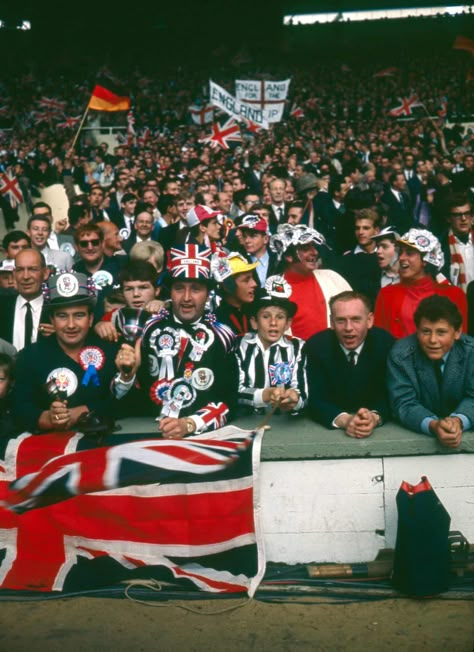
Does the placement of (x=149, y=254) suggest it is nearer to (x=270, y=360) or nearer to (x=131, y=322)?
(x=131, y=322)

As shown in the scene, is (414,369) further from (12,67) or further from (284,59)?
(284,59)

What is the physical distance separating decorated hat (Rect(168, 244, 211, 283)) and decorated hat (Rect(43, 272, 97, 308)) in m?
0.58

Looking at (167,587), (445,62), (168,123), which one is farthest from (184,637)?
(445,62)

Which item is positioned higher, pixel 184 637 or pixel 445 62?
pixel 445 62

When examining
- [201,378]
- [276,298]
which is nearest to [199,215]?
[276,298]

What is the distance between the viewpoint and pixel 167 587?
14.5ft

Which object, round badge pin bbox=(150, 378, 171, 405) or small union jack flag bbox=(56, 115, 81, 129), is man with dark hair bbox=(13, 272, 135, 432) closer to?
round badge pin bbox=(150, 378, 171, 405)

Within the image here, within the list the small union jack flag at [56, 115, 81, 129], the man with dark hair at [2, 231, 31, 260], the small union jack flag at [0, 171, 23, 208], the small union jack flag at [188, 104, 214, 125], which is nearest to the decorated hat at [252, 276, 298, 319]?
the man with dark hair at [2, 231, 31, 260]

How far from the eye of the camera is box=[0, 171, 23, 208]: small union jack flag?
16.8 m

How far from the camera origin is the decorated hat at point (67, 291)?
4.90 metres

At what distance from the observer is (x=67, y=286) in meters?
4.95

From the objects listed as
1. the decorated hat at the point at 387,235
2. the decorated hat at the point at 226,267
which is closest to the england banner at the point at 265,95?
the decorated hat at the point at 387,235

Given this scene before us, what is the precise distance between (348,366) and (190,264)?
1.23 m

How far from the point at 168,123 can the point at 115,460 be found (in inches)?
938
